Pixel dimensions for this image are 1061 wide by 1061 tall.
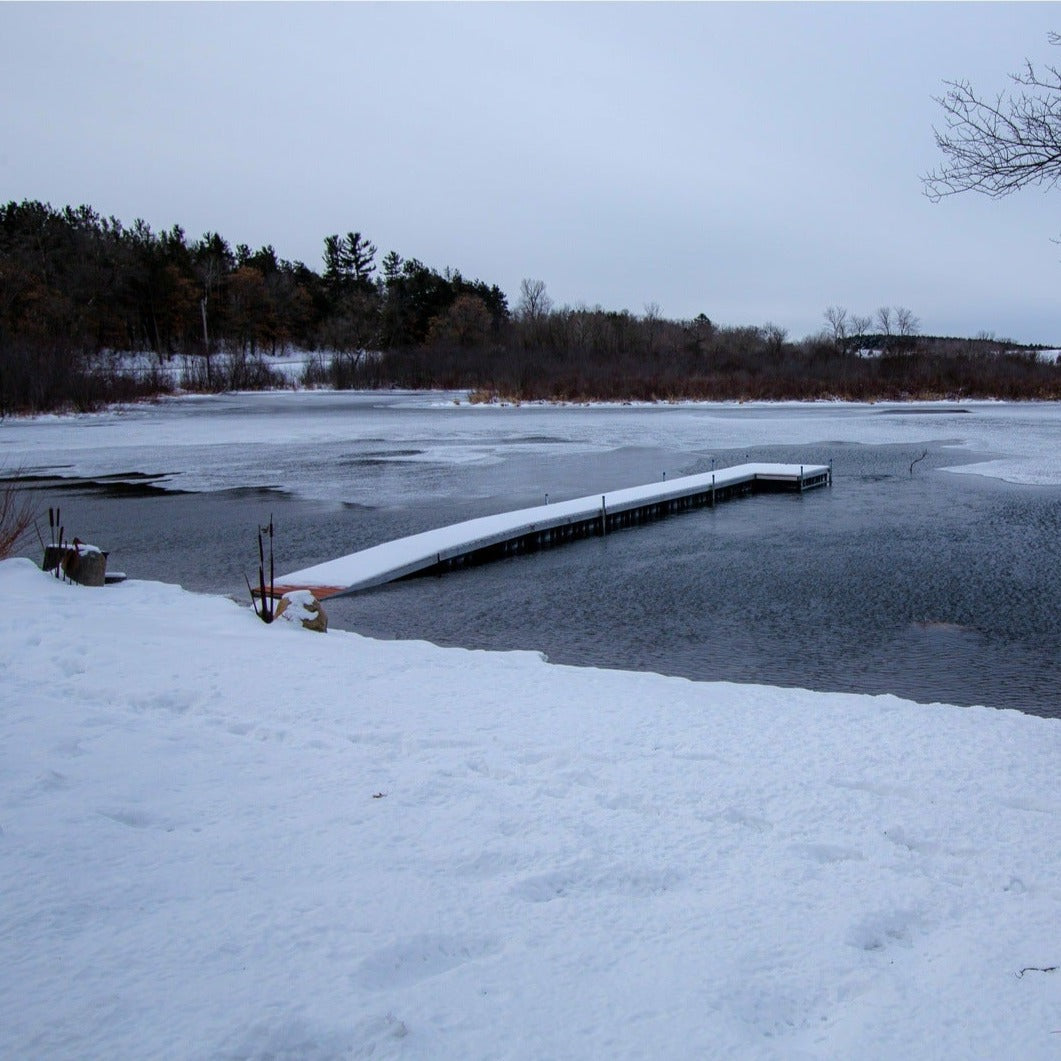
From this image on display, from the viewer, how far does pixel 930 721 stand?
4965 millimetres


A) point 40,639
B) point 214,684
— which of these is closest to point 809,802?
point 214,684

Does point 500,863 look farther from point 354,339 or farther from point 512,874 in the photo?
point 354,339

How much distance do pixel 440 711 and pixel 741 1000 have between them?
2.59 m

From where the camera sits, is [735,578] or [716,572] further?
[716,572]

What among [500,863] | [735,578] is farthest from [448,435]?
[500,863]

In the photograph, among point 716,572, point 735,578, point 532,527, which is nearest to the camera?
point 735,578

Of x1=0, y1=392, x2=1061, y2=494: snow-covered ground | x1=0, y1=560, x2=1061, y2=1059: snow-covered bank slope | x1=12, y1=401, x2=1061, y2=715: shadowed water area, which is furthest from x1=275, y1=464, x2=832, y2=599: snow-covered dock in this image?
x1=0, y1=560, x2=1061, y2=1059: snow-covered bank slope

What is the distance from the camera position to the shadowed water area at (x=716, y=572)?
7.05 metres

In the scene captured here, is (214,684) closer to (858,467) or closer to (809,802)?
(809,802)

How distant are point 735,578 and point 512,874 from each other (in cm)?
701

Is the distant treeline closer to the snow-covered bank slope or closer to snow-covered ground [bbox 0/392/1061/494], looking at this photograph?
snow-covered ground [bbox 0/392/1061/494]

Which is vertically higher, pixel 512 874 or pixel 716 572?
pixel 512 874

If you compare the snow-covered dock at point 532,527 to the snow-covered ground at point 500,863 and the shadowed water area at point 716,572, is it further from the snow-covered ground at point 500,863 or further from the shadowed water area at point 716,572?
the snow-covered ground at point 500,863

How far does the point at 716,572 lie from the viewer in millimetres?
10141
